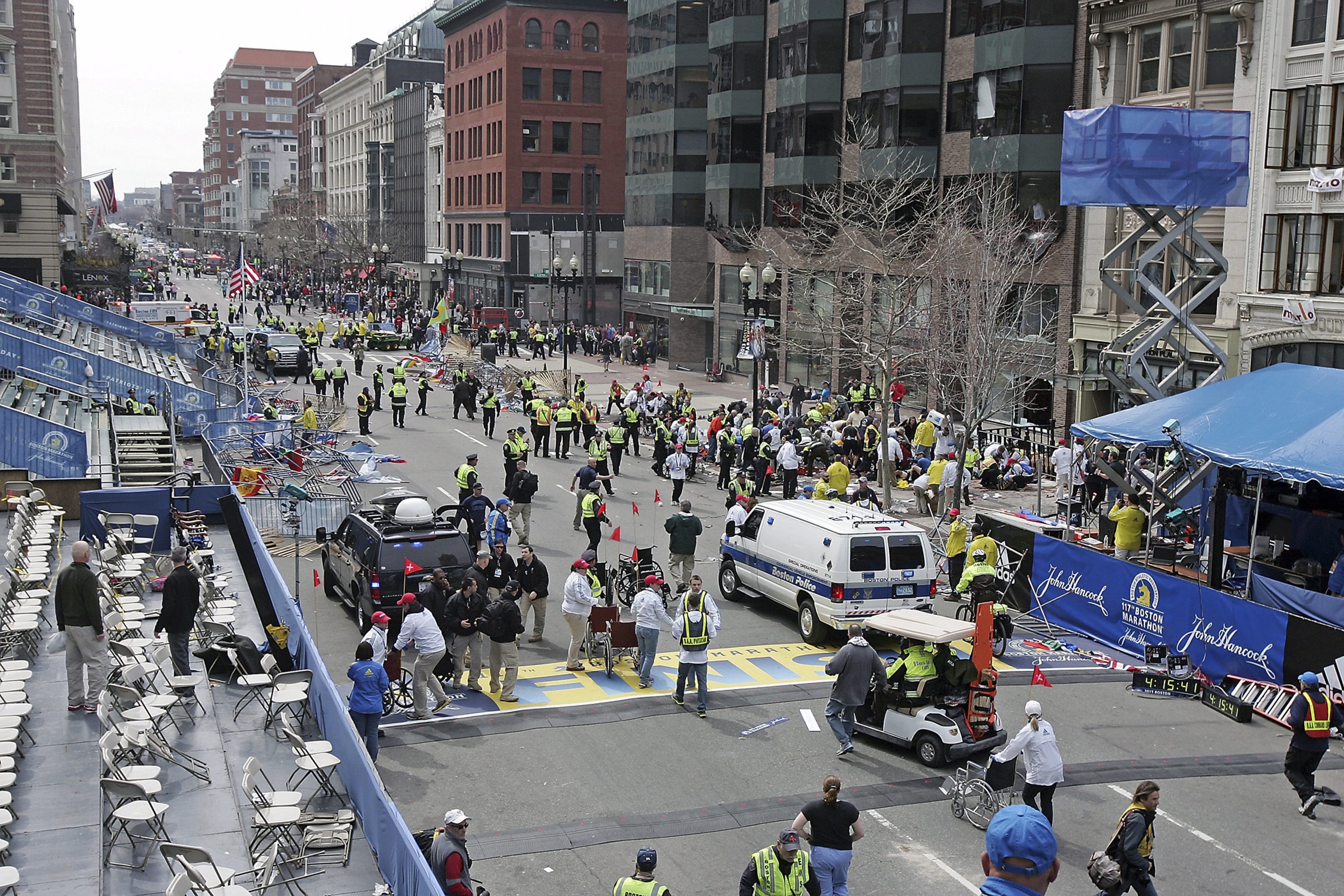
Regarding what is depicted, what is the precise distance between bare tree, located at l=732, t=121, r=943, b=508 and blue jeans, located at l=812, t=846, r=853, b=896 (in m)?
19.4

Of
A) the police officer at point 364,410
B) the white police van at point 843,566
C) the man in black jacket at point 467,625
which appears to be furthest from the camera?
the police officer at point 364,410

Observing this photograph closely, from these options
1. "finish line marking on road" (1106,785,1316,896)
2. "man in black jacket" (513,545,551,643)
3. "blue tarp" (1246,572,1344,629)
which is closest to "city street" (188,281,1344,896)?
"finish line marking on road" (1106,785,1316,896)

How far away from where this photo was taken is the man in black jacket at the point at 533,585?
61.4 feet

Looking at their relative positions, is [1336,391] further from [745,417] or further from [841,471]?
[745,417]

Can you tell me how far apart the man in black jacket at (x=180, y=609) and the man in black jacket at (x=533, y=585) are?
5398 mm

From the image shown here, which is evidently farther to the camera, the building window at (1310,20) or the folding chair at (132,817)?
the building window at (1310,20)

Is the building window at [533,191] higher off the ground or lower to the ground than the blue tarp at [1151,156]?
higher

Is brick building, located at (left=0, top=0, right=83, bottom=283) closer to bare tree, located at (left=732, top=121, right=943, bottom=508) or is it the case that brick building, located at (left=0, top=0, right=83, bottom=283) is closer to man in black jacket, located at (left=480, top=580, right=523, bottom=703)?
bare tree, located at (left=732, top=121, right=943, bottom=508)

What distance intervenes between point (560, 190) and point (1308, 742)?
76.6 metres

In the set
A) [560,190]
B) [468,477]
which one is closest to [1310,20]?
[468,477]

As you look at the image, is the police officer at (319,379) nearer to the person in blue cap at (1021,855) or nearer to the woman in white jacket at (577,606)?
the woman in white jacket at (577,606)

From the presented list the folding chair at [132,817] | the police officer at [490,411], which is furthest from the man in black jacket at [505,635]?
the police officer at [490,411]

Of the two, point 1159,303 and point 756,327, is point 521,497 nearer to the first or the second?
point 756,327

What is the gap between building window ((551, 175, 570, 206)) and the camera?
85.4m
